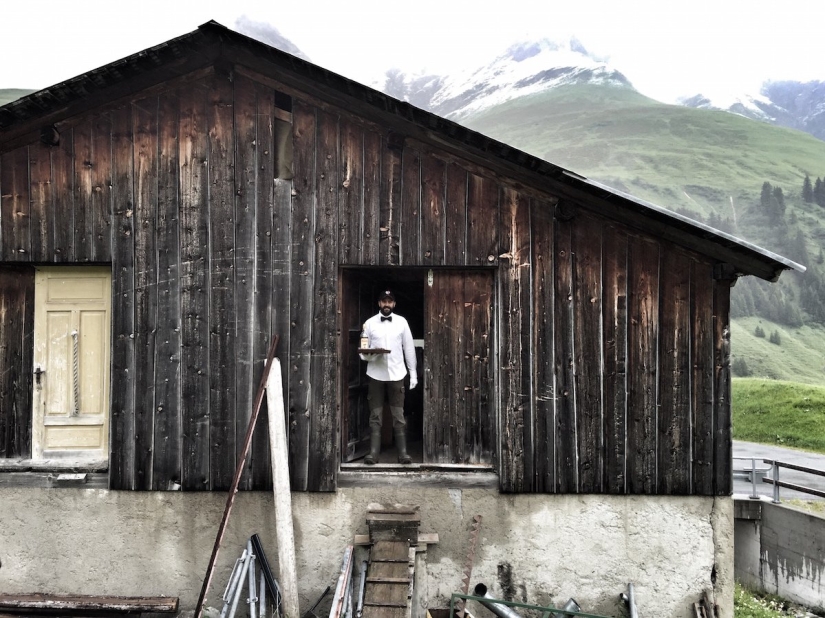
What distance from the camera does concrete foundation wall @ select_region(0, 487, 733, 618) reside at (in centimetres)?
619

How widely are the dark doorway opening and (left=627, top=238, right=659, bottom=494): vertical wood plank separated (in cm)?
212

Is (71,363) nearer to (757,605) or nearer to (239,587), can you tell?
(239,587)

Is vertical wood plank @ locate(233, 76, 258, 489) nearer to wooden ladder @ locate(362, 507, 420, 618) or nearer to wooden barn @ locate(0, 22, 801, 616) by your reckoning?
wooden barn @ locate(0, 22, 801, 616)

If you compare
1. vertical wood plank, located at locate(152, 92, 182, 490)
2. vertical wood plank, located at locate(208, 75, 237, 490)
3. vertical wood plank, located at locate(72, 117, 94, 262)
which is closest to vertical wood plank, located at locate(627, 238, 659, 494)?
vertical wood plank, located at locate(208, 75, 237, 490)

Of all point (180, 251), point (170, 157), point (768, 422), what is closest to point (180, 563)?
point (180, 251)

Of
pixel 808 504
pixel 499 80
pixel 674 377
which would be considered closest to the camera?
pixel 674 377

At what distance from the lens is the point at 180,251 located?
636cm

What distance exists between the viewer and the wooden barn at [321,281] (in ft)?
20.3

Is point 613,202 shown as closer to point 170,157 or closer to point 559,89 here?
point 170,157

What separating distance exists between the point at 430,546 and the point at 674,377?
2.94 m

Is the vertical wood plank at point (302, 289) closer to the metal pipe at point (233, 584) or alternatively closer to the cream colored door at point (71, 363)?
the metal pipe at point (233, 584)

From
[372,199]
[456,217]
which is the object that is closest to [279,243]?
[372,199]

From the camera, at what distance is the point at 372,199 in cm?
632

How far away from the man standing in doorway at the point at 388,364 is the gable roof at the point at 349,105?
6.29 ft
